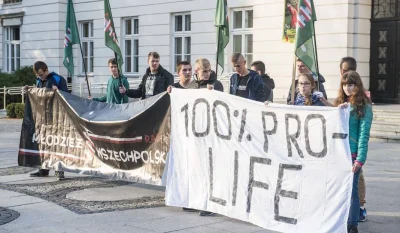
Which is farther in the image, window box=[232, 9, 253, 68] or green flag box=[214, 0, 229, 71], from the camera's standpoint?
window box=[232, 9, 253, 68]

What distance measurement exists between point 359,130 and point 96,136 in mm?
4279

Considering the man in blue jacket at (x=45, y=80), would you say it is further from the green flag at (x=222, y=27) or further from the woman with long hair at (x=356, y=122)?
the woman with long hair at (x=356, y=122)

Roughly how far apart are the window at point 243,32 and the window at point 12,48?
1617 cm

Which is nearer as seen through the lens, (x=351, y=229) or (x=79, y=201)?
(x=351, y=229)

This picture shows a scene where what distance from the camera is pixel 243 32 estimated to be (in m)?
24.0

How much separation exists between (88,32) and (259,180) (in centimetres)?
2531

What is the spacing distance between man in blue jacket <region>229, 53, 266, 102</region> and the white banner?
2.79 ft

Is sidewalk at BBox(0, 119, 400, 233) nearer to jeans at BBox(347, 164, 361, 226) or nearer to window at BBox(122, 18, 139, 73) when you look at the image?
jeans at BBox(347, 164, 361, 226)

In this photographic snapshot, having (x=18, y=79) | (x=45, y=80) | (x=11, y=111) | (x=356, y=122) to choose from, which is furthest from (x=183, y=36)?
(x=356, y=122)

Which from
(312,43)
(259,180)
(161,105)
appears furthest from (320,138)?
(161,105)

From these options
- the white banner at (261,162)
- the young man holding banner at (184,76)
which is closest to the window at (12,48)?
the young man holding banner at (184,76)

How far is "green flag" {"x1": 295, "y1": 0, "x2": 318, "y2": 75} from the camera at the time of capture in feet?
27.5

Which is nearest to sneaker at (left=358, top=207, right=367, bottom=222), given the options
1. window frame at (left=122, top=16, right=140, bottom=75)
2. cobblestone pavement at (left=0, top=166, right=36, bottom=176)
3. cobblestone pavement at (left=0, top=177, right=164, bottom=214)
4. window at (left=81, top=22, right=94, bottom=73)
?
cobblestone pavement at (left=0, top=177, right=164, bottom=214)

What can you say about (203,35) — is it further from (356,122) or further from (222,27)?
(356,122)
